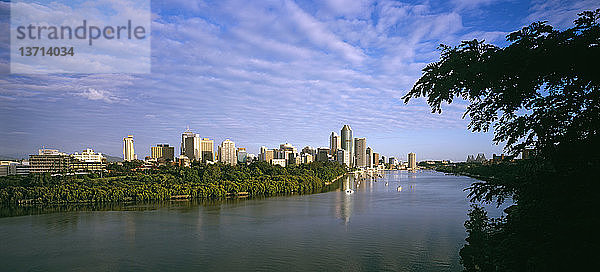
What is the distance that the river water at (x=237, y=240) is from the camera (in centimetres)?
1023

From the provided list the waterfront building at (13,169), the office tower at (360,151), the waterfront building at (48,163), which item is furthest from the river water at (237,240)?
the office tower at (360,151)

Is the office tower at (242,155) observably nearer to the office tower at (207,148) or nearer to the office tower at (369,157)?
the office tower at (207,148)

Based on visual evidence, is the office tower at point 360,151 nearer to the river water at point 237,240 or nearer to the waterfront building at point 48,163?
the waterfront building at point 48,163

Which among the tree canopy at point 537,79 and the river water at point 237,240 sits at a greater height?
the tree canopy at point 537,79

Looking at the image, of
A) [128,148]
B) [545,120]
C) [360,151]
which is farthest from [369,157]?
[545,120]

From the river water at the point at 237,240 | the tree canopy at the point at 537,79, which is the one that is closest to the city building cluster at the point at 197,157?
the river water at the point at 237,240

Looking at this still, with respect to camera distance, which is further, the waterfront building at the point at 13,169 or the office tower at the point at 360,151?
the office tower at the point at 360,151

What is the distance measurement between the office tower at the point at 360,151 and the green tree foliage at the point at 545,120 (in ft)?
425

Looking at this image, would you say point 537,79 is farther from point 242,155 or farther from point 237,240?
point 242,155

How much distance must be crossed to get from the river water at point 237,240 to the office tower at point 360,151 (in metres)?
112

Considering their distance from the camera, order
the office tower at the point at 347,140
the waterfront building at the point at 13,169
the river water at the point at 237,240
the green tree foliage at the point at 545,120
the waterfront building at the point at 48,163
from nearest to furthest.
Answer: the green tree foliage at the point at 545,120, the river water at the point at 237,240, the waterfront building at the point at 48,163, the waterfront building at the point at 13,169, the office tower at the point at 347,140

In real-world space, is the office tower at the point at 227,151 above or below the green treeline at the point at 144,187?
above

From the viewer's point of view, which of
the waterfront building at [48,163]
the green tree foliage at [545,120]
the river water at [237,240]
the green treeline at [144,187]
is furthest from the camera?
the waterfront building at [48,163]

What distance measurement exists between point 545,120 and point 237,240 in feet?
38.1
